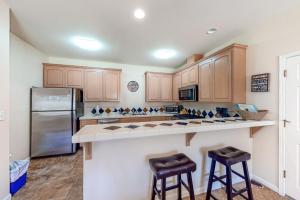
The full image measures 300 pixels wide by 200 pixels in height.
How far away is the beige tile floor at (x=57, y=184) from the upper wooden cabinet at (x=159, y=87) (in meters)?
2.72

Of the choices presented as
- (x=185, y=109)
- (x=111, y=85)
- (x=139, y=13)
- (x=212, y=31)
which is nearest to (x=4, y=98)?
(x=139, y=13)

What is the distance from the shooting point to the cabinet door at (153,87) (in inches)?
177

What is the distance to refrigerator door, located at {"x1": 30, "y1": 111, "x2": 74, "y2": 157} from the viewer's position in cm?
309

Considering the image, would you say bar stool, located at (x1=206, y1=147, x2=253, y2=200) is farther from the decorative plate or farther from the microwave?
the decorative plate

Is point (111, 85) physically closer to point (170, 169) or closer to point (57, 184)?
point (57, 184)

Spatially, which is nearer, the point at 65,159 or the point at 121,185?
the point at 121,185

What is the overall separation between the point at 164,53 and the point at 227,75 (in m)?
1.71

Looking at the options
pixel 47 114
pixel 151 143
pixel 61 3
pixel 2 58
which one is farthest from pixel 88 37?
pixel 151 143

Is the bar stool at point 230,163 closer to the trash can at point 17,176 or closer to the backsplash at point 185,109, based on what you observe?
the backsplash at point 185,109

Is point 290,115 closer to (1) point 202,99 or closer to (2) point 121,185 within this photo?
(1) point 202,99

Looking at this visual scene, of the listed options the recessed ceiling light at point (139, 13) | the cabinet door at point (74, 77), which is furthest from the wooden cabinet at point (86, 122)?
the recessed ceiling light at point (139, 13)

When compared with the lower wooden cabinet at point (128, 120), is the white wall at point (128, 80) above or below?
above

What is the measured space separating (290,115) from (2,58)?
3.89 meters

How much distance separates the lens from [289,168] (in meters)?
1.90
